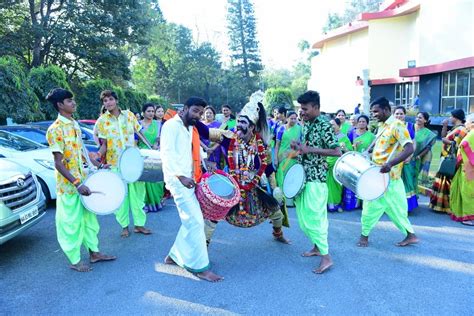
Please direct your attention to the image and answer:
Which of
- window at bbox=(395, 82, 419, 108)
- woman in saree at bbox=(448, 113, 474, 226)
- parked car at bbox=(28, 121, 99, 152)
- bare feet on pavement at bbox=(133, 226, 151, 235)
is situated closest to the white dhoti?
bare feet on pavement at bbox=(133, 226, 151, 235)

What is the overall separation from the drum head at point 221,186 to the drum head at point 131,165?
1.50 meters

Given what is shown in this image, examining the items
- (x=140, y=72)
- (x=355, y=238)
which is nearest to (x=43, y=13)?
(x=355, y=238)

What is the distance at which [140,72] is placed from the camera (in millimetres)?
49438

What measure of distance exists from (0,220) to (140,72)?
4742 centimetres

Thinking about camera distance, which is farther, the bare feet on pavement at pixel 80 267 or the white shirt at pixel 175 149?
the bare feet on pavement at pixel 80 267

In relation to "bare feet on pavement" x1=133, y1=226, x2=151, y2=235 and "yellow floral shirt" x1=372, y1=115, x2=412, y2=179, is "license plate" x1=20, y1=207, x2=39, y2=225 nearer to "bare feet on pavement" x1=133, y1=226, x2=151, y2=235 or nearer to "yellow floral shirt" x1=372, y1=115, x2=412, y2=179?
"bare feet on pavement" x1=133, y1=226, x2=151, y2=235

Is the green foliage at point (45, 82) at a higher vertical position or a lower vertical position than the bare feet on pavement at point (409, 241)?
higher

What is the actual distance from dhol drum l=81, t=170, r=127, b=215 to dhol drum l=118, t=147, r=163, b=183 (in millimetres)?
703

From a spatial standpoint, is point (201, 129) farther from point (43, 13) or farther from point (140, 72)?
point (140, 72)

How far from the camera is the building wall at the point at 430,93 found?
19.5m

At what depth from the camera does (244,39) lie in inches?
2116

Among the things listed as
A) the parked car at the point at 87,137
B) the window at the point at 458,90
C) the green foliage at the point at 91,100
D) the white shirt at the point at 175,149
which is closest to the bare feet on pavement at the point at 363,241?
the white shirt at the point at 175,149

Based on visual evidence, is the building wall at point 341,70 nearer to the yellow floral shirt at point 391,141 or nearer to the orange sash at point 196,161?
the yellow floral shirt at point 391,141

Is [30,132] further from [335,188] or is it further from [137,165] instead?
[335,188]
